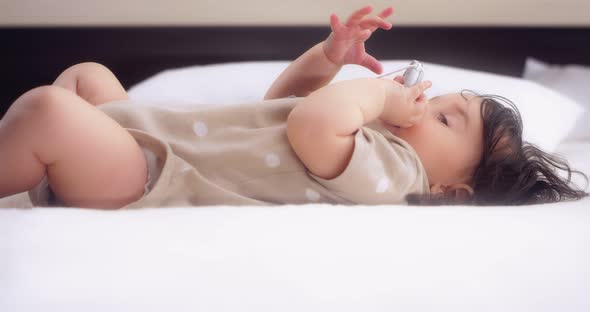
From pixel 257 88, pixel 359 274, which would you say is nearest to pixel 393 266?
pixel 359 274

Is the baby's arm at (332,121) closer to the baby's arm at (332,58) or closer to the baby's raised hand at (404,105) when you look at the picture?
the baby's raised hand at (404,105)

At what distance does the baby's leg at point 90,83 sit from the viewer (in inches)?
34.7

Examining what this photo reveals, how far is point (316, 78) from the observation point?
946 mm

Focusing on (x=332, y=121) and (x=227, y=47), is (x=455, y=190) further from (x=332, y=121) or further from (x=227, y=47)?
(x=227, y=47)

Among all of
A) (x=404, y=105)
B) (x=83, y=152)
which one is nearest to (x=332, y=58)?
(x=404, y=105)

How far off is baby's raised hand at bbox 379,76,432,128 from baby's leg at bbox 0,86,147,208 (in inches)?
13.4

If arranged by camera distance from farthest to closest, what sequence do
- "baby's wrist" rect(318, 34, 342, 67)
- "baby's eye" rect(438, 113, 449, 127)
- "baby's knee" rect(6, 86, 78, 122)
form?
"baby's wrist" rect(318, 34, 342, 67) < "baby's eye" rect(438, 113, 449, 127) < "baby's knee" rect(6, 86, 78, 122)

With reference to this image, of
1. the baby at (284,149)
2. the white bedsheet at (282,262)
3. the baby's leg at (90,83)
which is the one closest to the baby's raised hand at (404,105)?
the baby at (284,149)

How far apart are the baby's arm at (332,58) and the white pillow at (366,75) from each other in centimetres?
18

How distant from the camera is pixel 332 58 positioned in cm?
92

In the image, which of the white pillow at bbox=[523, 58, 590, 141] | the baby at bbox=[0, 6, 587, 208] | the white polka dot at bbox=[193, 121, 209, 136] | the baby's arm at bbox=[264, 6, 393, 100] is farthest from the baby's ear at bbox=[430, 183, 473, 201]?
the white pillow at bbox=[523, 58, 590, 141]

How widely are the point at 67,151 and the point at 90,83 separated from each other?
289 mm

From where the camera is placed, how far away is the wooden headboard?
1358 mm

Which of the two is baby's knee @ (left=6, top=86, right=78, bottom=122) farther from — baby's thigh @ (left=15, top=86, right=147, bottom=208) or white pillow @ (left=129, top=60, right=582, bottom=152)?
white pillow @ (left=129, top=60, right=582, bottom=152)
